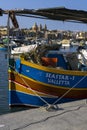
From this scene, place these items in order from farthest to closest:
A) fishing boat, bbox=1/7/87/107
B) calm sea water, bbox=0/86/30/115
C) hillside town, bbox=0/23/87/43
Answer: hillside town, bbox=0/23/87/43 < calm sea water, bbox=0/86/30/115 < fishing boat, bbox=1/7/87/107

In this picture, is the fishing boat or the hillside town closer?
the fishing boat

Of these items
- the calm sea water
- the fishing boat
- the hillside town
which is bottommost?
the hillside town

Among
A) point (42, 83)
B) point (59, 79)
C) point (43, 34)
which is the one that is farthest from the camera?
point (43, 34)

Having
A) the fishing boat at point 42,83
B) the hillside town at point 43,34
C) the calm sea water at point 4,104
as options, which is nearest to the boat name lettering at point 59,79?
the fishing boat at point 42,83

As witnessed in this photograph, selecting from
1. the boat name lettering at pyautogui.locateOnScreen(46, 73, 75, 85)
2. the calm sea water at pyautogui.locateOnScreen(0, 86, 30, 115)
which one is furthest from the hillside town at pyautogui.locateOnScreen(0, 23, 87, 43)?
the boat name lettering at pyautogui.locateOnScreen(46, 73, 75, 85)

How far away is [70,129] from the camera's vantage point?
656 centimetres

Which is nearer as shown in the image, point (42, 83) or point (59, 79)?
point (42, 83)

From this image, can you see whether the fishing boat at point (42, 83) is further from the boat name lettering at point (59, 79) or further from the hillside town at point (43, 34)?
the hillside town at point (43, 34)

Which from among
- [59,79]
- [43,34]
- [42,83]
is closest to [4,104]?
[42,83]

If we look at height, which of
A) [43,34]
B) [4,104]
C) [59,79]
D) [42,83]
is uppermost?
[59,79]

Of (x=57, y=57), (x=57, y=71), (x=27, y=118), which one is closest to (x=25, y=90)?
(x=57, y=71)

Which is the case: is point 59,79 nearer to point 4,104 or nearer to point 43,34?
point 4,104

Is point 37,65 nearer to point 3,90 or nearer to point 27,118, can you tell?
point 27,118

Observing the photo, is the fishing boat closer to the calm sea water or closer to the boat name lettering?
the boat name lettering
